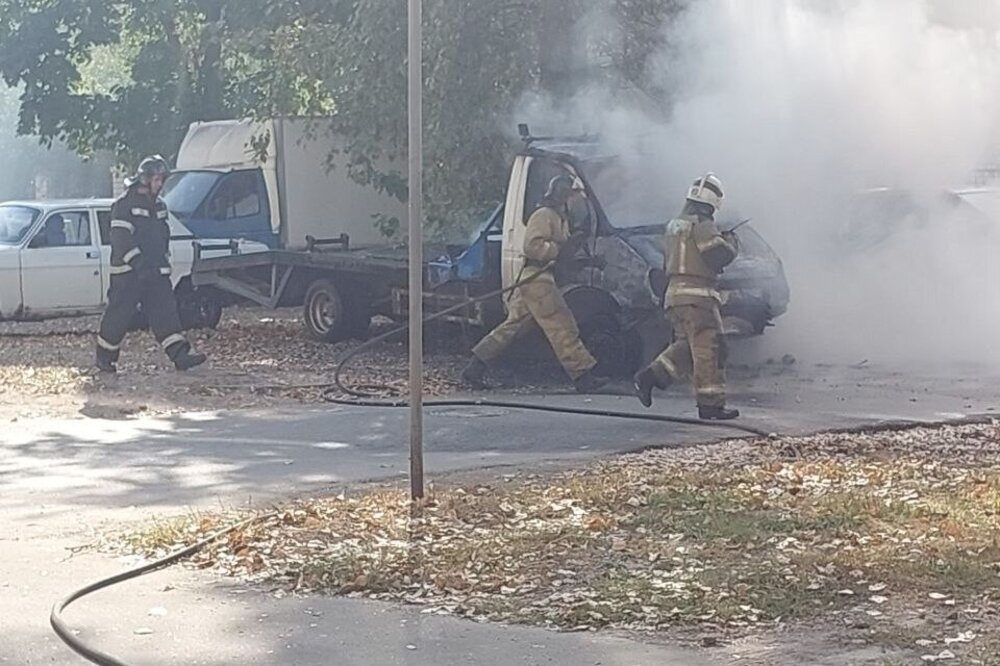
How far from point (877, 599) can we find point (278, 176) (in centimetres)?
1553

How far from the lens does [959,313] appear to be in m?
16.9

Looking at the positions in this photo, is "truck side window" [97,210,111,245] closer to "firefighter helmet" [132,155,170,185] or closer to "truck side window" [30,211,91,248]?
"truck side window" [30,211,91,248]

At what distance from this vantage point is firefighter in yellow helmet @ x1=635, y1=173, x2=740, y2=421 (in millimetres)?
11695

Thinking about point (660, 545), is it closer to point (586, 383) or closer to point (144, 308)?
point (586, 383)

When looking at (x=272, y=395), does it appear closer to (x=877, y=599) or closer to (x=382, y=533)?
(x=382, y=533)

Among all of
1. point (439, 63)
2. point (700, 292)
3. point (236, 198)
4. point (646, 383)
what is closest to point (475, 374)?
point (646, 383)

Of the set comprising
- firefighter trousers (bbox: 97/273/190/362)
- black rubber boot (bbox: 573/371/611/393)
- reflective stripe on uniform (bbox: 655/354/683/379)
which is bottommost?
black rubber boot (bbox: 573/371/611/393)

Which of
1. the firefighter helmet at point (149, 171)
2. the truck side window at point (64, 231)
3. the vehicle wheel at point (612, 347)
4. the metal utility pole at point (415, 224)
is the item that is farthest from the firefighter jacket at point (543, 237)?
the truck side window at point (64, 231)

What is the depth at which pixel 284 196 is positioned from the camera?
21000 mm

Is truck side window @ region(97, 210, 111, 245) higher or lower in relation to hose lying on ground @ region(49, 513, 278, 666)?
higher

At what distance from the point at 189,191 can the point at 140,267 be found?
6.93 meters

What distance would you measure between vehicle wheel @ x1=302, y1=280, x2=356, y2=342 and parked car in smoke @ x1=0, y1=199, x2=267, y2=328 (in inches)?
92.7

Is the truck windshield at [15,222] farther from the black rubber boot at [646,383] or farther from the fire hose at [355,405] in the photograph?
the black rubber boot at [646,383]

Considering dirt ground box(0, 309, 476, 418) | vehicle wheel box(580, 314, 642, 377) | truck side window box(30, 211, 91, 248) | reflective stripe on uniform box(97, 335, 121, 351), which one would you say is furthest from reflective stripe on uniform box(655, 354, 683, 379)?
truck side window box(30, 211, 91, 248)
